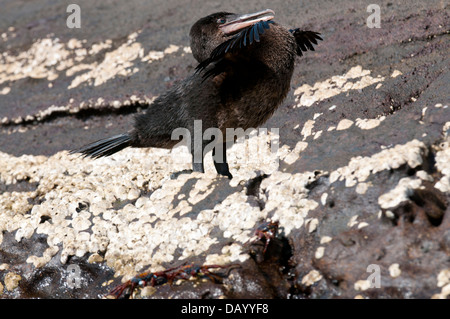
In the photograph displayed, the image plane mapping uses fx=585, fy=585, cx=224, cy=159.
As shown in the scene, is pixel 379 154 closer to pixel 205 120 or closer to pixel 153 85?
pixel 205 120

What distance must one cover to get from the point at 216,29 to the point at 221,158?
3.54 feet

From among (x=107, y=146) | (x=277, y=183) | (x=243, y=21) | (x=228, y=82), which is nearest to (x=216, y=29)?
(x=243, y=21)

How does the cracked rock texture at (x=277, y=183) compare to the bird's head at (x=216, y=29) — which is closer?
the cracked rock texture at (x=277, y=183)

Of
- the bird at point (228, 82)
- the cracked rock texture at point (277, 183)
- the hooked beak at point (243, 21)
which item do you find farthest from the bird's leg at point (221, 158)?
the hooked beak at point (243, 21)

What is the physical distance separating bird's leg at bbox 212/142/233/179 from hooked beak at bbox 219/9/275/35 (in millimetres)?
953

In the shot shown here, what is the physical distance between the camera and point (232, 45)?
4301 mm

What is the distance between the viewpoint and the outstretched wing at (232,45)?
429 centimetres

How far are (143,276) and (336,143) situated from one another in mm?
1644

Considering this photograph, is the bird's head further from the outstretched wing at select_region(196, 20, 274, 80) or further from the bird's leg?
the bird's leg

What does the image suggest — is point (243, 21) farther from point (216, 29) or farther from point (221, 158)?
point (221, 158)

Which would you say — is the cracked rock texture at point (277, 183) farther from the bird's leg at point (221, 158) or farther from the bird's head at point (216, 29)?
the bird's head at point (216, 29)

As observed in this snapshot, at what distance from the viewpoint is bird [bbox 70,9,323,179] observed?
4527 millimetres

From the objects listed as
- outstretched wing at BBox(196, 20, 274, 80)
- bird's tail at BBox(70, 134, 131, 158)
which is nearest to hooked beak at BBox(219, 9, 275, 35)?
Result: outstretched wing at BBox(196, 20, 274, 80)

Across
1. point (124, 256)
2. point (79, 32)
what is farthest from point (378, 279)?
point (79, 32)
